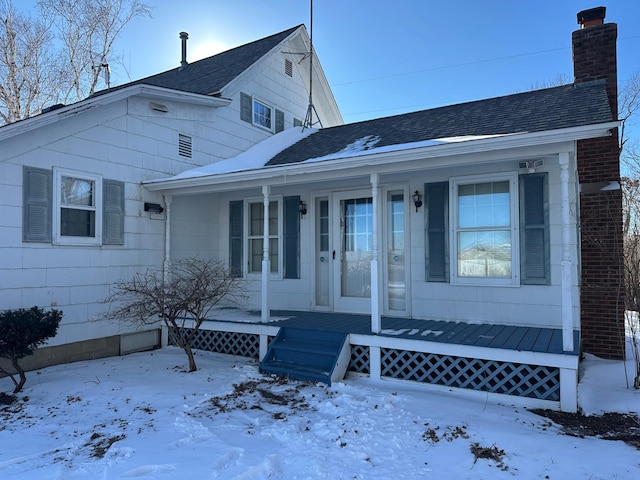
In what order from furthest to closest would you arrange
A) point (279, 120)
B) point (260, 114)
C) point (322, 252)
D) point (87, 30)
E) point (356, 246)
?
point (87, 30) → point (279, 120) → point (260, 114) → point (322, 252) → point (356, 246)

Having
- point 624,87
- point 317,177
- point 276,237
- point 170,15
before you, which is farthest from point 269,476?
point 624,87

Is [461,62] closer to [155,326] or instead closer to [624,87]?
[624,87]

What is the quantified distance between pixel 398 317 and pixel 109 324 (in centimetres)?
433

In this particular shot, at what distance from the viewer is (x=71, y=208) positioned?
19.7 feet

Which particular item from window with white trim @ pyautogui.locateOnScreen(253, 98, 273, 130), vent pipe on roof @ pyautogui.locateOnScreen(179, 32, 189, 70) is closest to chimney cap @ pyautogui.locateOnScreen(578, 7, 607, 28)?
window with white trim @ pyautogui.locateOnScreen(253, 98, 273, 130)

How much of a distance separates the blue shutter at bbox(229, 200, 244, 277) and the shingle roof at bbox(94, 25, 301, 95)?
2233 mm

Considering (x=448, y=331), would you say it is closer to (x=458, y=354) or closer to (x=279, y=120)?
(x=458, y=354)

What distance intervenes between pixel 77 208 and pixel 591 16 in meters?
8.13

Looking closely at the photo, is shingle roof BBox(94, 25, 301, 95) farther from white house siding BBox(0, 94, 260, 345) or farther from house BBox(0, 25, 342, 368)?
white house siding BBox(0, 94, 260, 345)

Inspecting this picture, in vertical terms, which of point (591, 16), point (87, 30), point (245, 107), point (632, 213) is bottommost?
point (632, 213)

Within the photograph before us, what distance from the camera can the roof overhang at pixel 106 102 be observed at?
5152 millimetres

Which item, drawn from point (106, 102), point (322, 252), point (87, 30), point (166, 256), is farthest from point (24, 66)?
point (322, 252)

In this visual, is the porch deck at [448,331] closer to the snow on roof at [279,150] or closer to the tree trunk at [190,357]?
the tree trunk at [190,357]

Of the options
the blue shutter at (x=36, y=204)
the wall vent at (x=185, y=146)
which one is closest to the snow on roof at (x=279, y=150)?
the wall vent at (x=185, y=146)
